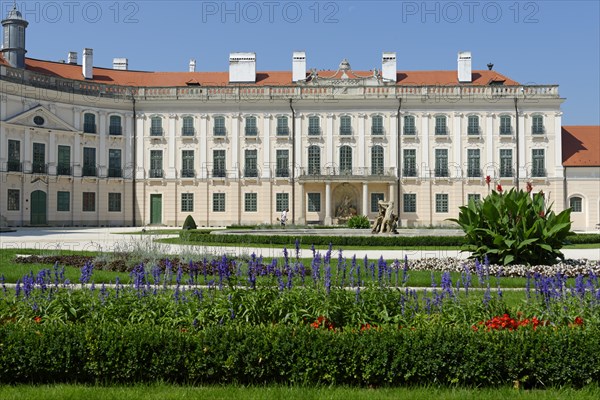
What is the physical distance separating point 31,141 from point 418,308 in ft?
128

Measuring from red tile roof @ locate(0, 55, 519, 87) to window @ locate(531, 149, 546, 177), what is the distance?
18.9 ft

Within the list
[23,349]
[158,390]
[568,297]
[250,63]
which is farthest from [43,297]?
[250,63]

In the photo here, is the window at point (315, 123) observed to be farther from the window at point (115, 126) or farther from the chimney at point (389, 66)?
the window at point (115, 126)

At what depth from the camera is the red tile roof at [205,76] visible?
146 feet

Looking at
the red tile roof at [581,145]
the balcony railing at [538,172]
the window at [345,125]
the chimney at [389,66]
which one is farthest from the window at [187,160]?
the red tile roof at [581,145]

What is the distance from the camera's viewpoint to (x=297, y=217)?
141ft

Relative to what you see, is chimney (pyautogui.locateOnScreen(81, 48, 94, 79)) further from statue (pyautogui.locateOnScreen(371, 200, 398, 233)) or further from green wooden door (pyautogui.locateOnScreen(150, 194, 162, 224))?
statue (pyautogui.locateOnScreen(371, 200, 398, 233))

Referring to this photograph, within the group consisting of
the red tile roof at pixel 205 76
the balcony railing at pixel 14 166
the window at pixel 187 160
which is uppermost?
the red tile roof at pixel 205 76

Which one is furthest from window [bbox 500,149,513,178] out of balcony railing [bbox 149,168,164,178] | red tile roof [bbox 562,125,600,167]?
balcony railing [bbox 149,168,164,178]

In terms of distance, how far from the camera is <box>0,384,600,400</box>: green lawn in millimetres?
5277

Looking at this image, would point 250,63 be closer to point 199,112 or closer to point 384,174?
point 199,112

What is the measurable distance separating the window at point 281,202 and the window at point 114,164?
1205cm

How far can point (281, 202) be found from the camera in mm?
43375

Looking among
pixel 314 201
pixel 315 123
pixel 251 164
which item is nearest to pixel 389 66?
pixel 315 123
